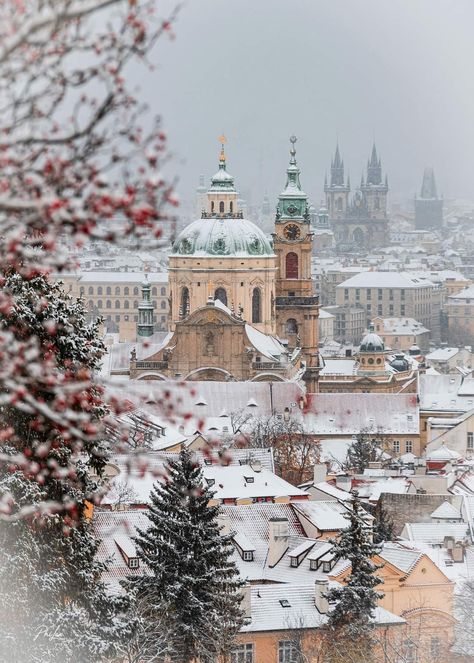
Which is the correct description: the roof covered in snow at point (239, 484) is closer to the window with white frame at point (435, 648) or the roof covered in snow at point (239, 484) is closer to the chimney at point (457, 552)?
the chimney at point (457, 552)

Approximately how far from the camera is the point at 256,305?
7644 centimetres

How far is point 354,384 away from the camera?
7975 centimetres

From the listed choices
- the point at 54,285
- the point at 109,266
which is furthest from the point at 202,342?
the point at 109,266

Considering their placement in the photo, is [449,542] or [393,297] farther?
[393,297]

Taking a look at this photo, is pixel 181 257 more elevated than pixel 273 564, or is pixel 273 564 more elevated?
pixel 181 257

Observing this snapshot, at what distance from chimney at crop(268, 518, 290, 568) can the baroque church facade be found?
117 ft

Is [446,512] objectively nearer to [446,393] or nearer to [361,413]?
[361,413]

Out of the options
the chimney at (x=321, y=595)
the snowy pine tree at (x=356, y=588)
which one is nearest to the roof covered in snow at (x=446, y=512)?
the chimney at (x=321, y=595)

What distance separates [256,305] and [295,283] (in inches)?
196

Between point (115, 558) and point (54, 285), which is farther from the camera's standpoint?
point (115, 558)

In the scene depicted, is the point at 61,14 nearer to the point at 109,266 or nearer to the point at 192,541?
the point at 192,541

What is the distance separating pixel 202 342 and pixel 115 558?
40698 mm

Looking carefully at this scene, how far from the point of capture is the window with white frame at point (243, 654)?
27422mm

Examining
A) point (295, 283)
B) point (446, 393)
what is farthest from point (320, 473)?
point (295, 283)
